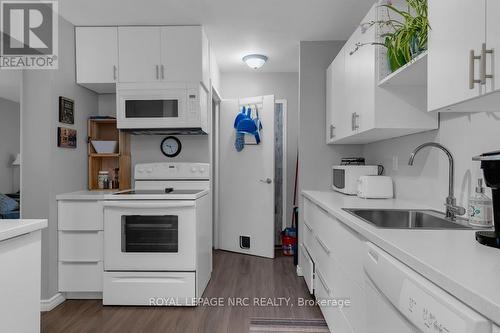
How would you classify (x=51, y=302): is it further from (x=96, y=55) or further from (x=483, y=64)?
(x=483, y=64)

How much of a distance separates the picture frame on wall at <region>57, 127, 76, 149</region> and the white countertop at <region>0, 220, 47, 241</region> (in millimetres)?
1518

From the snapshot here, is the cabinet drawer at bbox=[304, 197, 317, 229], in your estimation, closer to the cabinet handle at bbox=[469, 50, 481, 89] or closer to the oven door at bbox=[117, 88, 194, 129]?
the oven door at bbox=[117, 88, 194, 129]

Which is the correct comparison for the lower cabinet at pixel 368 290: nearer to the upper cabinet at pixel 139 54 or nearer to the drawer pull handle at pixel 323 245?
the drawer pull handle at pixel 323 245

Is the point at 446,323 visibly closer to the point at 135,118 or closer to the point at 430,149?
the point at 430,149

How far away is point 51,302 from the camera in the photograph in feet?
8.40

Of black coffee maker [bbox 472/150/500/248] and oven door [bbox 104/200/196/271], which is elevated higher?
black coffee maker [bbox 472/150/500/248]

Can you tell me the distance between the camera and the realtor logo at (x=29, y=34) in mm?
2500

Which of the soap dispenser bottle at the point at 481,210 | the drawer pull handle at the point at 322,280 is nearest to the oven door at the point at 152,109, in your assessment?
the drawer pull handle at the point at 322,280

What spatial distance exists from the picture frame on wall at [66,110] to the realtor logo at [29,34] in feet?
0.91

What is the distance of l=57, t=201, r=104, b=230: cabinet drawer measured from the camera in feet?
8.70


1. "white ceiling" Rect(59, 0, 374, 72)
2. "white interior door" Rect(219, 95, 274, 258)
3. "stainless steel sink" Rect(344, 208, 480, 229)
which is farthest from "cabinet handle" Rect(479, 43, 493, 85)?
"white interior door" Rect(219, 95, 274, 258)

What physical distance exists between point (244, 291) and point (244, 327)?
0.62 meters

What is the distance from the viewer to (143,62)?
9.64 ft

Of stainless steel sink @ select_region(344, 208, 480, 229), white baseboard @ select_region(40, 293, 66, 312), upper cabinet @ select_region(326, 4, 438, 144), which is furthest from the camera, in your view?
white baseboard @ select_region(40, 293, 66, 312)
